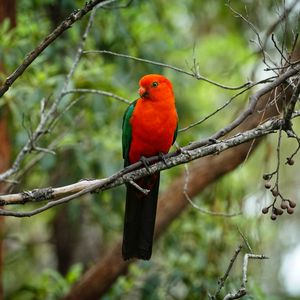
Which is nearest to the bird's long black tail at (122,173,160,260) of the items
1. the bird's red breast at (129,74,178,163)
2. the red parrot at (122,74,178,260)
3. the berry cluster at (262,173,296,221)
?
the red parrot at (122,74,178,260)

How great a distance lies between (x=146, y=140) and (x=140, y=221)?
591 millimetres

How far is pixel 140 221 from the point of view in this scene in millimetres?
4516

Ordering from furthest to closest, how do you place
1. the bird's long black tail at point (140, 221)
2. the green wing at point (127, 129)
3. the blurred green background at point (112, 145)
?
the blurred green background at point (112, 145) → the green wing at point (127, 129) → the bird's long black tail at point (140, 221)

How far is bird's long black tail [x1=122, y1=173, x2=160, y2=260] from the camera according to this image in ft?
14.5

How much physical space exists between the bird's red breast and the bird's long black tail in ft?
0.72

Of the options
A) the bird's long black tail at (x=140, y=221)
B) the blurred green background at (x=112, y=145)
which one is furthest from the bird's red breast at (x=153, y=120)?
the blurred green background at (x=112, y=145)

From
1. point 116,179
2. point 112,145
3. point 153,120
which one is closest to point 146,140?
point 153,120

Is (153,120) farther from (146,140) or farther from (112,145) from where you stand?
(112,145)

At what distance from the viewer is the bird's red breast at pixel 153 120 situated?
14.7 ft

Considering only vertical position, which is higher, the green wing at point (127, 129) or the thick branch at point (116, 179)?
the green wing at point (127, 129)

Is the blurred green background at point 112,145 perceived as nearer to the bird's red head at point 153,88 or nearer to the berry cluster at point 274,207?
the bird's red head at point 153,88

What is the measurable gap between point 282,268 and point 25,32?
21.2ft

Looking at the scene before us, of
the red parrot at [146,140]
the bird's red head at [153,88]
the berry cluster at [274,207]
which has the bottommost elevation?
the berry cluster at [274,207]

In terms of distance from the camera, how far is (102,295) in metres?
5.89
